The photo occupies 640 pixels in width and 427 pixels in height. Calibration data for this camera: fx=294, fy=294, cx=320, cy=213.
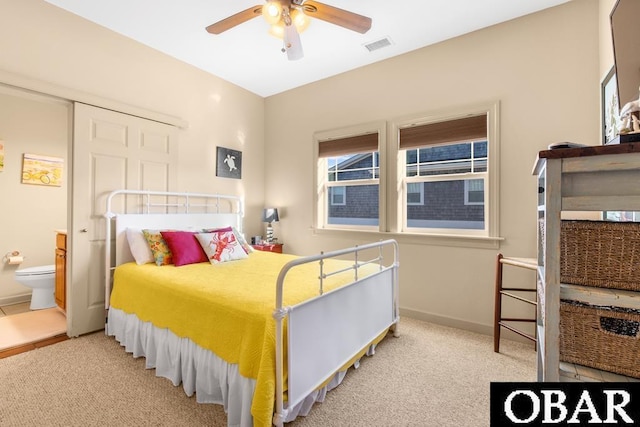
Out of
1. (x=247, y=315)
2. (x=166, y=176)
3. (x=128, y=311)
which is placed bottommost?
(x=128, y=311)

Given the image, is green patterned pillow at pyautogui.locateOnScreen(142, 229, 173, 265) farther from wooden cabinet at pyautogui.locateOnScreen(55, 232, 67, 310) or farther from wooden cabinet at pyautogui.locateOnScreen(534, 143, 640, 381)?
wooden cabinet at pyautogui.locateOnScreen(534, 143, 640, 381)

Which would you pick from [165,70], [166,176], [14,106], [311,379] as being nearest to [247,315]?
[311,379]

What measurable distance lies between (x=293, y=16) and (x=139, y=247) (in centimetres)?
238

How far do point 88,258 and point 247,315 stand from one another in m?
2.18

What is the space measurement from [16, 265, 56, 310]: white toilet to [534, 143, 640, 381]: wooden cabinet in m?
4.46

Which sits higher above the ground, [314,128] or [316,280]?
[314,128]

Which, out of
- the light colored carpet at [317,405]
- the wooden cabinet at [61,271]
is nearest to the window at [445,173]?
the light colored carpet at [317,405]

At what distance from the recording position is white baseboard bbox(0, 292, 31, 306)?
3.53 meters

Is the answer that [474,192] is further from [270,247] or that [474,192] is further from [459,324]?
[270,247]

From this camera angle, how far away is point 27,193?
3.73 m

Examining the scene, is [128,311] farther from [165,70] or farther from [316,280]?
[165,70]

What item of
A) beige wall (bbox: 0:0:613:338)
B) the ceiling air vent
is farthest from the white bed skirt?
the ceiling air vent

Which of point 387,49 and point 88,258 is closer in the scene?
point 88,258

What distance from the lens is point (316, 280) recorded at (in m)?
2.12
